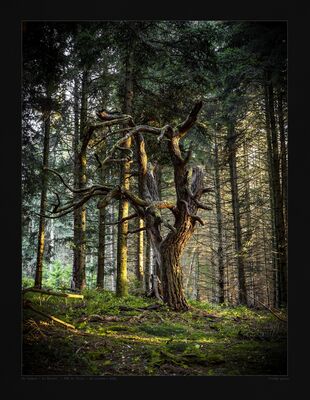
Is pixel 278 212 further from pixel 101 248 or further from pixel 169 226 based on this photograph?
pixel 101 248

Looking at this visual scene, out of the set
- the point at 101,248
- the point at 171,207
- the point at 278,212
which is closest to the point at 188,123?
the point at 171,207

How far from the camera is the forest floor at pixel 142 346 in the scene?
429cm

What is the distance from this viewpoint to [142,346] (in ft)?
16.1

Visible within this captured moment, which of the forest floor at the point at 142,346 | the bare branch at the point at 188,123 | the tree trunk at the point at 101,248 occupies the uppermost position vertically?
the bare branch at the point at 188,123

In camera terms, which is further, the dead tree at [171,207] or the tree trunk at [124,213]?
the tree trunk at [124,213]

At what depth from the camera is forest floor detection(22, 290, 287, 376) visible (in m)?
4.29

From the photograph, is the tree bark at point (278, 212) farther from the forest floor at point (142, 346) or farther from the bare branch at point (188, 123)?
the bare branch at point (188, 123)

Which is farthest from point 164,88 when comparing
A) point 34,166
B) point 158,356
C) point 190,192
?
point 158,356

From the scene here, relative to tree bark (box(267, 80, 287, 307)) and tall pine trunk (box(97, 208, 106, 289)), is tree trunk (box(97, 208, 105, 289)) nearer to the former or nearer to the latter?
tall pine trunk (box(97, 208, 106, 289))

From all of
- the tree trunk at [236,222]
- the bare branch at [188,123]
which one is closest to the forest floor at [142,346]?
the bare branch at [188,123]

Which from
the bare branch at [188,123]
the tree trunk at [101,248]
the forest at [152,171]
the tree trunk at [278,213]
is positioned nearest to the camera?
the forest at [152,171]

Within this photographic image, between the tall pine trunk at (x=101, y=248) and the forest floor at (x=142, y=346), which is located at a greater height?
the tall pine trunk at (x=101, y=248)

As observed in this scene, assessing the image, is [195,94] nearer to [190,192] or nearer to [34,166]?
[190,192]

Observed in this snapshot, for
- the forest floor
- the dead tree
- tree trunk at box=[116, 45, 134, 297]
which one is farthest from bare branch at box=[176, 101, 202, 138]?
the forest floor
